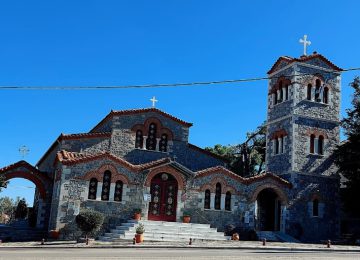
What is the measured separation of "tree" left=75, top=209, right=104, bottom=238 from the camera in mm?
22062

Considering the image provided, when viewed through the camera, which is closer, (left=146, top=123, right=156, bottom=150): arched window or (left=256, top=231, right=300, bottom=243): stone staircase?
(left=256, top=231, right=300, bottom=243): stone staircase

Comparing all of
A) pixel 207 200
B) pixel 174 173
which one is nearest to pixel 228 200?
pixel 207 200

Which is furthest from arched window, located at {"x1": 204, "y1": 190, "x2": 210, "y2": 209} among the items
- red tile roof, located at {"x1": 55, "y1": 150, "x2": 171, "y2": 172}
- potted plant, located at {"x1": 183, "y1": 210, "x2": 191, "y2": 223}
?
red tile roof, located at {"x1": 55, "y1": 150, "x2": 171, "y2": 172}

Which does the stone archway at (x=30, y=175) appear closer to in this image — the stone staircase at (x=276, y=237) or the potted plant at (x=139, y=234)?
the potted plant at (x=139, y=234)

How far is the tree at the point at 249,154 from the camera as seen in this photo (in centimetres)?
4744

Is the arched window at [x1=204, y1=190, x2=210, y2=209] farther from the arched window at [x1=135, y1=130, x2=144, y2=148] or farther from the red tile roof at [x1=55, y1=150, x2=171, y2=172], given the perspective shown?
the arched window at [x1=135, y1=130, x2=144, y2=148]

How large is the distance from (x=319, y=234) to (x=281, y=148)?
6.26 metres

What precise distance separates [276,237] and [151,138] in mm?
10125

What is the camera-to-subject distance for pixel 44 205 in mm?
27969

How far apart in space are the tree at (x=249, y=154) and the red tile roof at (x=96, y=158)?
2249 cm

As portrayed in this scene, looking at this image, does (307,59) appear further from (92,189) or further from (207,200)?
(92,189)

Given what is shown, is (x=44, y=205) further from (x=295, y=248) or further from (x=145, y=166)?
(x=295, y=248)

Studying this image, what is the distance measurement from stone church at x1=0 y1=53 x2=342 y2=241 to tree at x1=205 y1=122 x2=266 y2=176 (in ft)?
50.8

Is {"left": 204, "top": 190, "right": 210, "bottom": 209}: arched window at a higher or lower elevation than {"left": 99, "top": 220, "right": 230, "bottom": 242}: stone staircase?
higher
